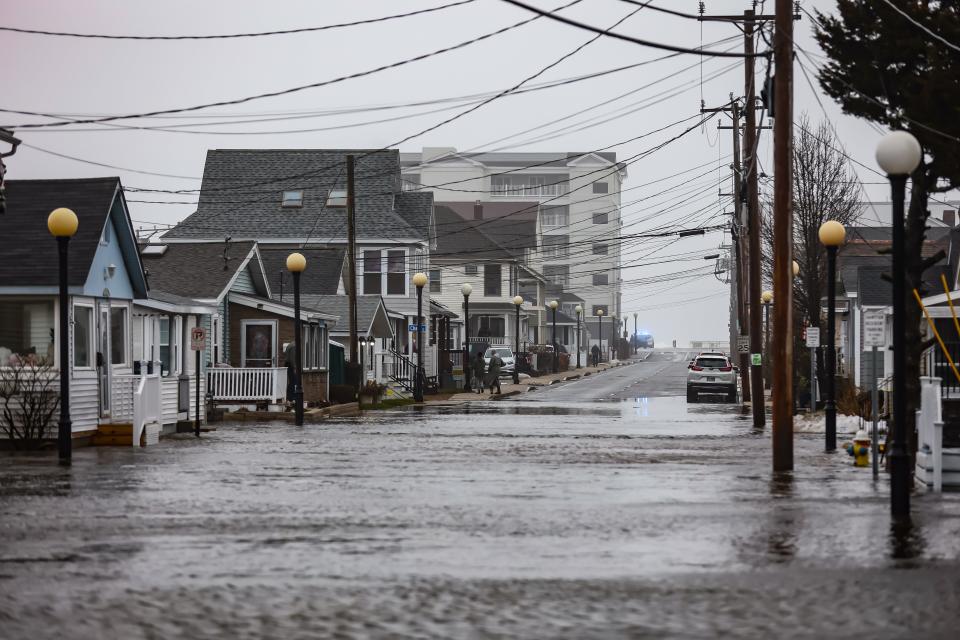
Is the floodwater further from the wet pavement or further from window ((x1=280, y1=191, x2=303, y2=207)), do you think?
window ((x1=280, y1=191, x2=303, y2=207))

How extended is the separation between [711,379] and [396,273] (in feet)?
65.4

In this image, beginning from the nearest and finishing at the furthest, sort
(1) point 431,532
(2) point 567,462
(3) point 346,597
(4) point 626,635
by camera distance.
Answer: (4) point 626,635 → (3) point 346,597 → (1) point 431,532 → (2) point 567,462

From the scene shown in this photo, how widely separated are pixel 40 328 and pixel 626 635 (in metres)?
20.7

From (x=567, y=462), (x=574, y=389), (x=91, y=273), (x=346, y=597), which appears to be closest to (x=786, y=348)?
(x=567, y=462)

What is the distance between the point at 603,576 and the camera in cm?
1125

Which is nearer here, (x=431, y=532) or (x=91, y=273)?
(x=431, y=532)

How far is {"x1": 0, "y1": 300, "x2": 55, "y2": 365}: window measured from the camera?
27.3m

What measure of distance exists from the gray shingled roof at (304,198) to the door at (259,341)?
2065 cm

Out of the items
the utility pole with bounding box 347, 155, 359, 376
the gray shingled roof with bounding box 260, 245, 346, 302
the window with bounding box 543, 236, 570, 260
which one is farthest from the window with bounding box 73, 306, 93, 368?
the window with bounding box 543, 236, 570, 260

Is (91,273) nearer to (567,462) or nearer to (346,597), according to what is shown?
(567,462)

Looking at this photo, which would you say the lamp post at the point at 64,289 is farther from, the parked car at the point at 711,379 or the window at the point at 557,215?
the window at the point at 557,215

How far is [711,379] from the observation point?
5381 cm

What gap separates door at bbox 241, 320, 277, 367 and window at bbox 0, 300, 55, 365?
18984mm

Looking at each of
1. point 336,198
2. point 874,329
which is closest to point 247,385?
point 874,329
